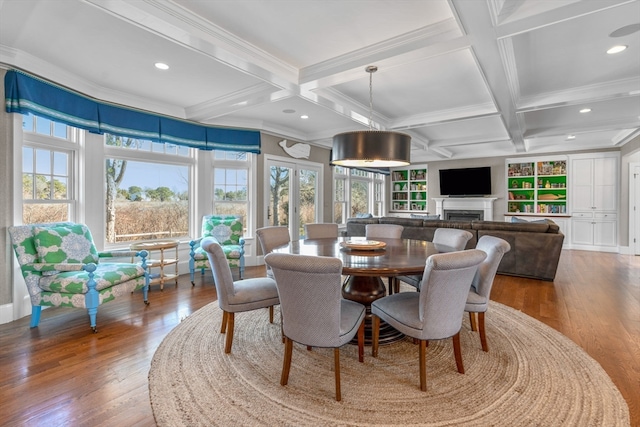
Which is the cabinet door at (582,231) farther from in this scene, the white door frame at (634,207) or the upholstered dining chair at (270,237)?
the upholstered dining chair at (270,237)

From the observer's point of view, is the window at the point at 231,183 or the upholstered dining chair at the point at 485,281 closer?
the upholstered dining chair at the point at 485,281

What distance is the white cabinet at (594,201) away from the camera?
22.9 ft

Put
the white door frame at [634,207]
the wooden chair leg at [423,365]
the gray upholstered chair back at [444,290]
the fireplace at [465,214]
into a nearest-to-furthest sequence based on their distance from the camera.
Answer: the gray upholstered chair back at [444,290]
the wooden chair leg at [423,365]
the white door frame at [634,207]
the fireplace at [465,214]

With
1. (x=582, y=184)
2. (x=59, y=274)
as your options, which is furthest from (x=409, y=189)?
(x=59, y=274)

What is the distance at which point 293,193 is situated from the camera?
628 cm

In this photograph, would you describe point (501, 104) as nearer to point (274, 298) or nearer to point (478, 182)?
point (274, 298)

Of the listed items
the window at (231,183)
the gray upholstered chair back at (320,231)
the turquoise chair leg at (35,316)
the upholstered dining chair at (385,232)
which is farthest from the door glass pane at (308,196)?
the turquoise chair leg at (35,316)

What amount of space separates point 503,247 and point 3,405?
3243 millimetres

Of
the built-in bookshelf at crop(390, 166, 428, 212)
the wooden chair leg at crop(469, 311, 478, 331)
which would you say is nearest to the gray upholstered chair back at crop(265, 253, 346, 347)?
the wooden chair leg at crop(469, 311, 478, 331)

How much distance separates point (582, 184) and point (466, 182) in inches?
97.1

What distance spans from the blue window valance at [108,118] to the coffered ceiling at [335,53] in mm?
128

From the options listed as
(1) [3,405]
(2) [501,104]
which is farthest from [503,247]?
(1) [3,405]

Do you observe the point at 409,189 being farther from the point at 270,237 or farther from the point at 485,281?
the point at 485,281

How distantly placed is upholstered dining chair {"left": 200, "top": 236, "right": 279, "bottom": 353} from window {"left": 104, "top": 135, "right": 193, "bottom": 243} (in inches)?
105
